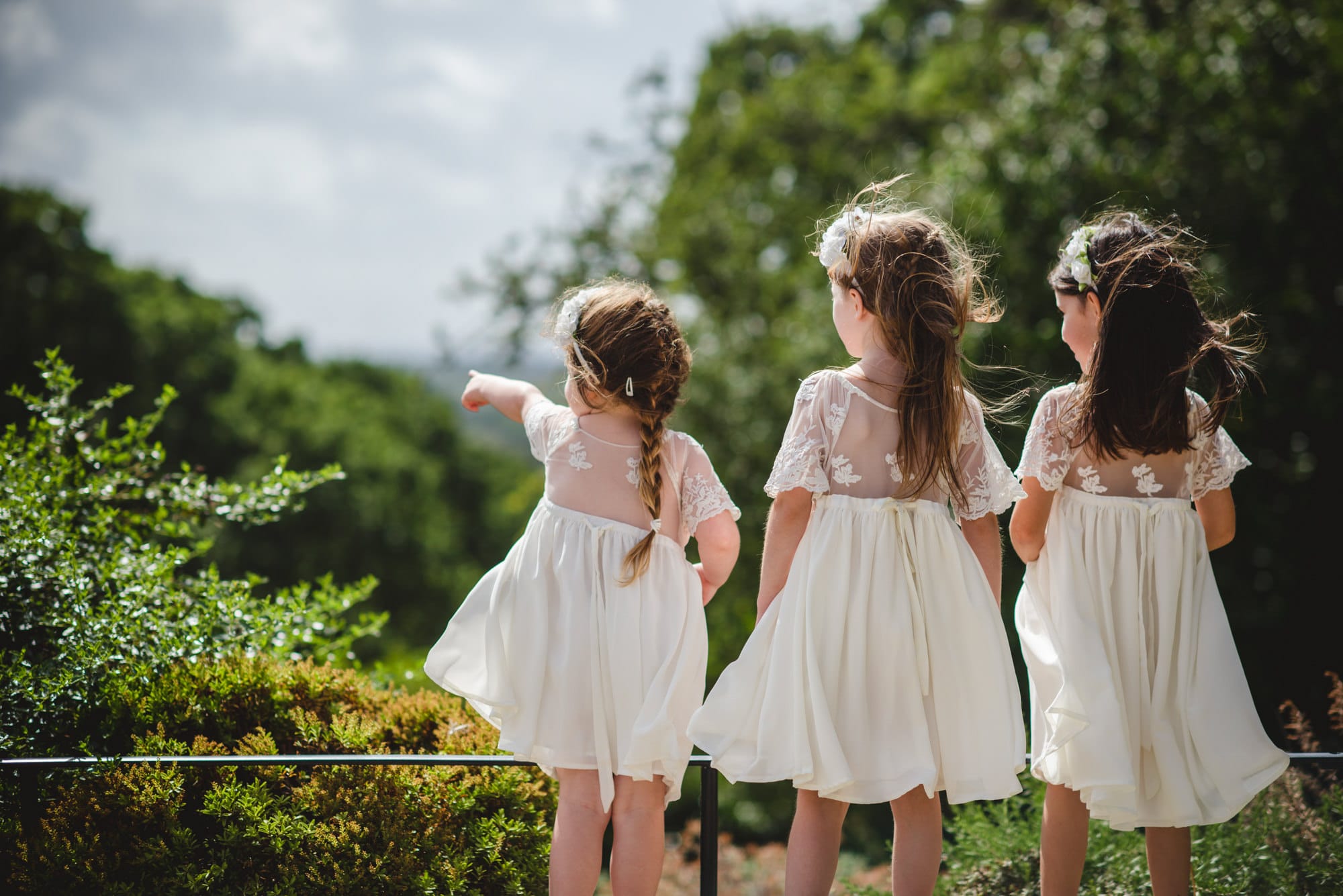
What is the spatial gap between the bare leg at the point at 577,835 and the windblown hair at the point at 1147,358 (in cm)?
161

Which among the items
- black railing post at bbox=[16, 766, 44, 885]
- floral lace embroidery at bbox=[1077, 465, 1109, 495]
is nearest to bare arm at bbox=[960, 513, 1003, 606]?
floral lace embroidery at bbox=[1077, 465, 1109, 495]

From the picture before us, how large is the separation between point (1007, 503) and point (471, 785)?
68.7 inches

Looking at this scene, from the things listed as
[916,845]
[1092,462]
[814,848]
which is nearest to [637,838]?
[814,848]

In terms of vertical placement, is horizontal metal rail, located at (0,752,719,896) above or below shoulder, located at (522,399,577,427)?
below

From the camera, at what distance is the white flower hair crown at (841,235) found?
274cm

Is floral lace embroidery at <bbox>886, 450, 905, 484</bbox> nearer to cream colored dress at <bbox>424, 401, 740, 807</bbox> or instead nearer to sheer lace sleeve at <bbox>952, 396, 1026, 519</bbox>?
sheer lace sleeve at <bbox>952, 396, 1026, 519</bbox>

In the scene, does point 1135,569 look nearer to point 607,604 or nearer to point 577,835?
point 607,604

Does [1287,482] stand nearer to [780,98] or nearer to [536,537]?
[536,537]

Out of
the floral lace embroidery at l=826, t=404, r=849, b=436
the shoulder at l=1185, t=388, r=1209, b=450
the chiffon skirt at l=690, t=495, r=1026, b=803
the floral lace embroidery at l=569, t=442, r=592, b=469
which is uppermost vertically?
the shoulder at l=1185, t=388, r=1209, b=450

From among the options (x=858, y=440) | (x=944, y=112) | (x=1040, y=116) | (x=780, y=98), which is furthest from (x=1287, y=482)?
(x=780, y=98)

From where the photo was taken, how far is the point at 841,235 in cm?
276

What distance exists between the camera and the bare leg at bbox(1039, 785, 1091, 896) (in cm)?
267

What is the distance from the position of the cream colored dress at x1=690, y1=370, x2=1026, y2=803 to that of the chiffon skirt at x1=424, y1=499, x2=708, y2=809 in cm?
19

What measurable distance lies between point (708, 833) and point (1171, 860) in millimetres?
1221
